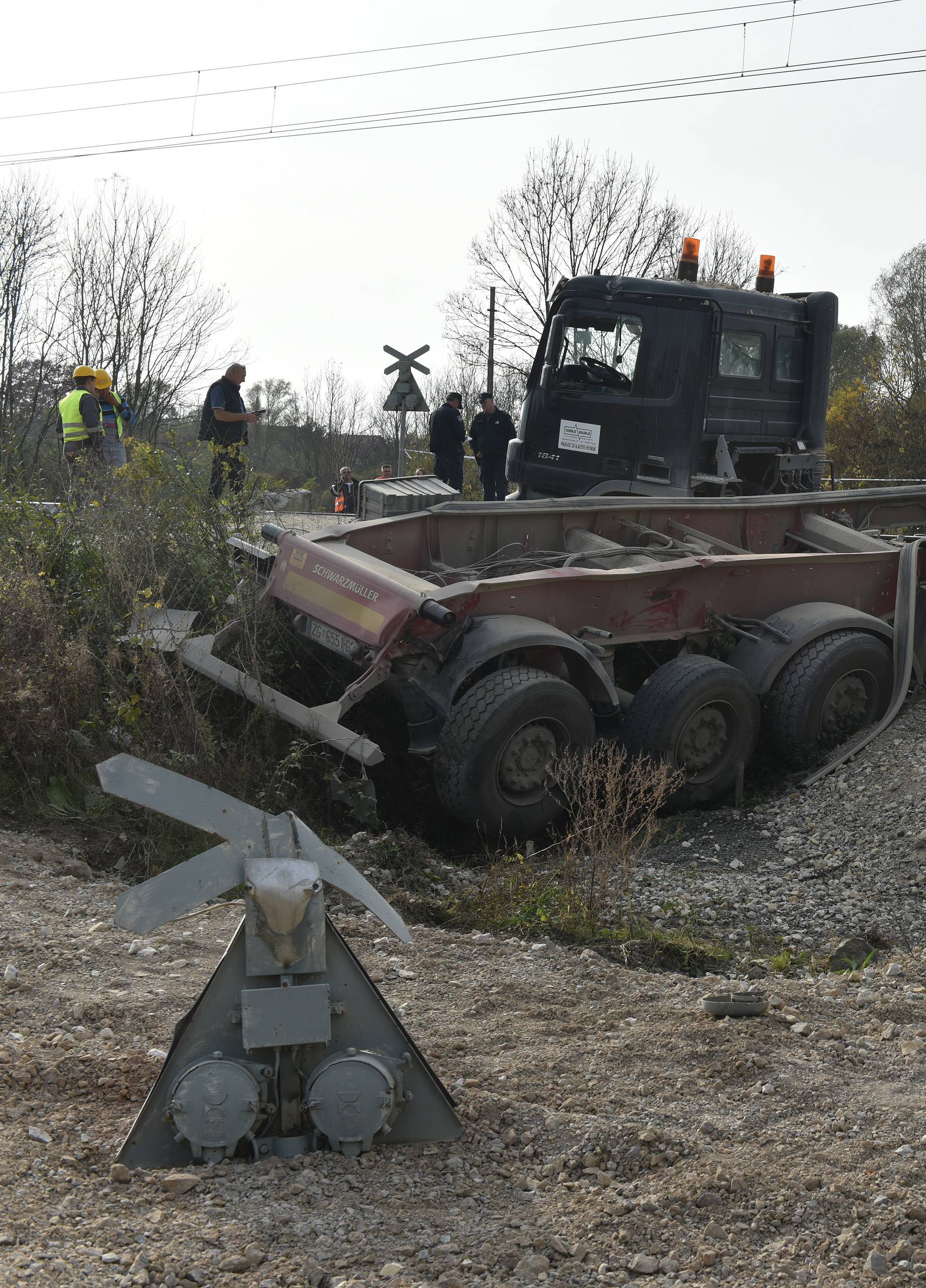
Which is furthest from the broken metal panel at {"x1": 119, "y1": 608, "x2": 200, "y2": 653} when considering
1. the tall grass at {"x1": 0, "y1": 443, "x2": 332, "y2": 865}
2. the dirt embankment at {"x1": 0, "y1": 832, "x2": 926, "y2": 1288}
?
the dirt embankment at {"x1": 0, "y1": 832, "x2": 926, "y2": 1288}

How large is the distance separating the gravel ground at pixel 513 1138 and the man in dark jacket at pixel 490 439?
10.4 m

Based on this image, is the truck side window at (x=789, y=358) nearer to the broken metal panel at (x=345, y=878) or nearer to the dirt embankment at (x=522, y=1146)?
the dirt embankment at (x=522, y=1146)

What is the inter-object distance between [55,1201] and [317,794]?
3.56 meters

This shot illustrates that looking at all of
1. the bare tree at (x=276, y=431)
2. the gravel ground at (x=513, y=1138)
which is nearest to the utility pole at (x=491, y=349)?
the bare tree at (x=276, y=431)

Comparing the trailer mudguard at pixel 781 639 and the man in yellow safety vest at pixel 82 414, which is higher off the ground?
the man in yellow safety vest at pixel 82 414

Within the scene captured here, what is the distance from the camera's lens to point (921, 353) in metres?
28.4

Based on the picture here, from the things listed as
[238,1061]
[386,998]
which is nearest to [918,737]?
[386,998]

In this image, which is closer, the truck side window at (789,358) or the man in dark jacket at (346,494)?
the truck side window at (789,358)

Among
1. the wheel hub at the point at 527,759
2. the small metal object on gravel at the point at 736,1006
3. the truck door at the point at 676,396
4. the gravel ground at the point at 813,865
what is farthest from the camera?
the truck door at the point at 676,396

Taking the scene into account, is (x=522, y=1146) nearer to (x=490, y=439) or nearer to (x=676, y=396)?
(x=676, y=396)

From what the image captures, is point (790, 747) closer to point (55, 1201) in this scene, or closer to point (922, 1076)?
point (922, 1076)

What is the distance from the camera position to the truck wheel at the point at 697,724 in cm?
645

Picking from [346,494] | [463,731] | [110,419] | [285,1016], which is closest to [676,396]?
[463,731]

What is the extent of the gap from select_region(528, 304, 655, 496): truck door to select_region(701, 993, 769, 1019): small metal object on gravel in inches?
251
